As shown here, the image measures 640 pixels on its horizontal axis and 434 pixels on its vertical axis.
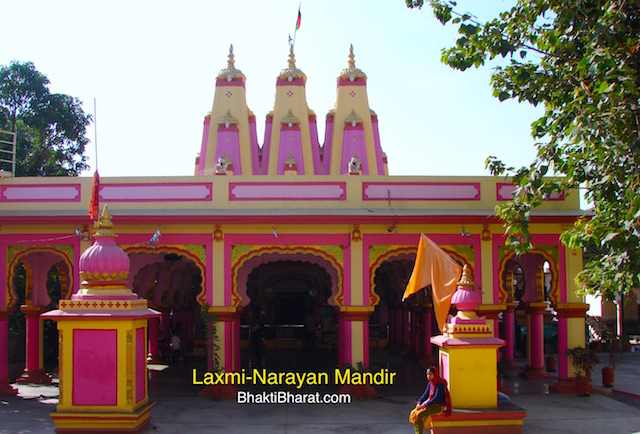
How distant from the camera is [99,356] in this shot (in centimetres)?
852

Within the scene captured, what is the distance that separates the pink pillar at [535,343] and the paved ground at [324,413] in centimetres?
139

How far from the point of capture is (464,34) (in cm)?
852

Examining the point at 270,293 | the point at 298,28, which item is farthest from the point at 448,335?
the point at 298,28

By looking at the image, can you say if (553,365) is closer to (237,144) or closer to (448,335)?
(448,335)

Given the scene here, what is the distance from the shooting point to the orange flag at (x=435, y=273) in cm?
1058

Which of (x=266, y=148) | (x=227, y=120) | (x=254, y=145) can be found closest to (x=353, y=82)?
(x=266, y=148)

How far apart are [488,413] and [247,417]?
13.4 feet

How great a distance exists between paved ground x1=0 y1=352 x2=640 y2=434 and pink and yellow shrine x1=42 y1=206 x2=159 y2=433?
1240 mm

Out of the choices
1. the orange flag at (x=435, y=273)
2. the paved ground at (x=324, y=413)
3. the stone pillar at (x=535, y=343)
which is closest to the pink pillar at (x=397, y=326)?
the stone pillar at (x=535, y=343)

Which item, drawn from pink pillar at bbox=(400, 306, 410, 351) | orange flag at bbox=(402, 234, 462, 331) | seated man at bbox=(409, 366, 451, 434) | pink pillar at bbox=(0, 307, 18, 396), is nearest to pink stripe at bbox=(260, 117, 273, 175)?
pink pillar at bbox=(400, 306, 410, 351)

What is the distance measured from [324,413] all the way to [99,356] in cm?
418

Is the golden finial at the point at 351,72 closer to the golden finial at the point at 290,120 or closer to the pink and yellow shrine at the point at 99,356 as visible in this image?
the golden finial at the point at 290,120

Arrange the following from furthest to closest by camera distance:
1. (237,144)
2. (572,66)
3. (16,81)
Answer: (16,81) → (237,144) → (572,66)

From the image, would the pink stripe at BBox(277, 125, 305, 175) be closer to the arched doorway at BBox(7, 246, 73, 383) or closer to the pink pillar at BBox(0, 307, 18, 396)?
the arched doorway at BBox(7, 246, 73, 383)
